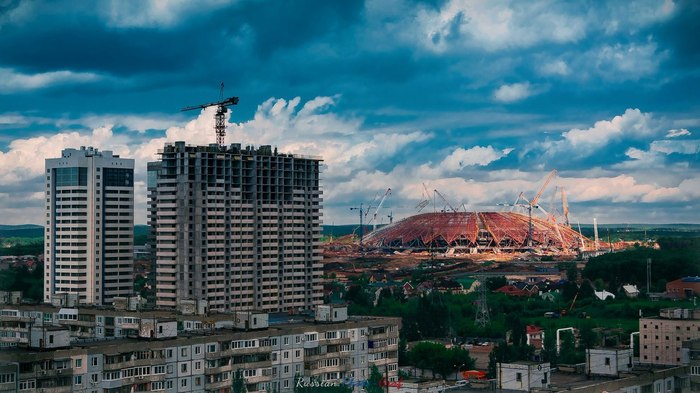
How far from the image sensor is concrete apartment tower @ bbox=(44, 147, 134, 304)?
17.2 meters

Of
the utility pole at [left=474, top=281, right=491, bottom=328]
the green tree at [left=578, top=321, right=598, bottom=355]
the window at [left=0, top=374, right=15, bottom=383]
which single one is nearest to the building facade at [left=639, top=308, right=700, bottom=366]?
the green tree at [left=578, top=321, right=598, bottom=355]

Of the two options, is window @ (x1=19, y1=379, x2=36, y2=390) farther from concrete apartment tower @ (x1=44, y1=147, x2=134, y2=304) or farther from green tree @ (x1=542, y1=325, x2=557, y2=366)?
concrete apartment tower @ (x1=44, y1=147, x2=134, y2=304)

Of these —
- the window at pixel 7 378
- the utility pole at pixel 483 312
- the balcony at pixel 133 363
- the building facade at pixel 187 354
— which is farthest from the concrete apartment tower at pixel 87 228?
the window at pixel 7 378

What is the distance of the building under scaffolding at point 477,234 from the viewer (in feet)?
126

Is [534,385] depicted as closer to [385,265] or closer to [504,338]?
[504,338]

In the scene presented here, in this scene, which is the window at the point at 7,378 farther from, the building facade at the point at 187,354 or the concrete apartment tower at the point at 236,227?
the concrete apartment tower at the point at 236,227

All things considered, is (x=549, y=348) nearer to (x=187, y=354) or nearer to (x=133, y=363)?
(x=187, y=354)

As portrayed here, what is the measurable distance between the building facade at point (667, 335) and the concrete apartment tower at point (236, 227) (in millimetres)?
6497

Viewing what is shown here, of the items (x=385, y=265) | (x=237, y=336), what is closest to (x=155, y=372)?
(x=237, y=336)

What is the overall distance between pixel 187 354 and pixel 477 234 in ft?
102

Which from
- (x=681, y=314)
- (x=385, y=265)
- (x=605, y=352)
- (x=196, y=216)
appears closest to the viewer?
(x=605, y=352)

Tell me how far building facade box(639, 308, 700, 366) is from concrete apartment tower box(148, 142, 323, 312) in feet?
21.3

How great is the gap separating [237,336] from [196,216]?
6.48 metres

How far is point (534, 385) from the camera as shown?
7.51 metres
